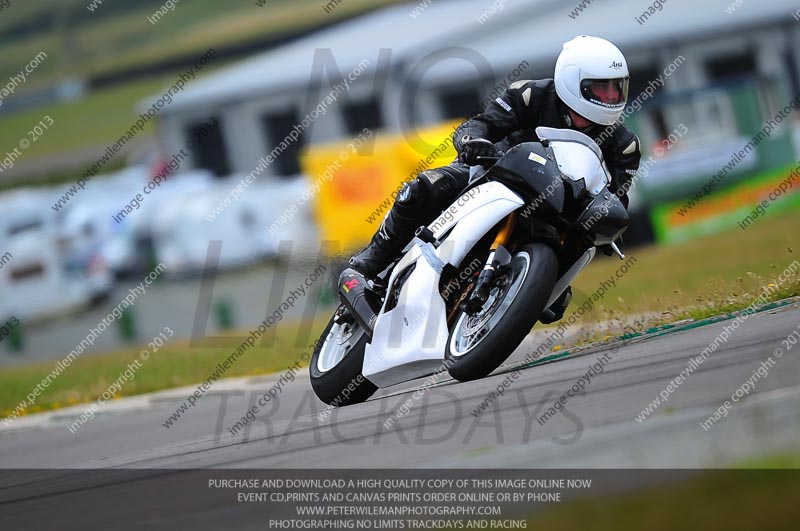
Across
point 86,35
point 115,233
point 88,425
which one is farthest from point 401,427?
point 86,35

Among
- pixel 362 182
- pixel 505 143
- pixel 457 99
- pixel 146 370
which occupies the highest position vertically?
pixel 505 143

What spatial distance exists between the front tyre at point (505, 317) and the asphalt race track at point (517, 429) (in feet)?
0.55

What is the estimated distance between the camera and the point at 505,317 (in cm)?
674

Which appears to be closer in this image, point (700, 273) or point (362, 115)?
point (700, 273)

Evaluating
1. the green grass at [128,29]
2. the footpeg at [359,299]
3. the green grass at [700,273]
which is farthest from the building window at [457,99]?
the green grass at [128,29]

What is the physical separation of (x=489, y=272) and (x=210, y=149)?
36.1 metres

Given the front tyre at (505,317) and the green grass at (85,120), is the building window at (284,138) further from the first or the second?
the front tyre at (505,317)

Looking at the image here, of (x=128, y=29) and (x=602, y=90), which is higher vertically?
(x=602, y=90)

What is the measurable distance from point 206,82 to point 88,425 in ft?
109

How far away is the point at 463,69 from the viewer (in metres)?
33.9

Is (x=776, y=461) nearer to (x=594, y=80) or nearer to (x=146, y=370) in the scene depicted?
(x=594, y=80)

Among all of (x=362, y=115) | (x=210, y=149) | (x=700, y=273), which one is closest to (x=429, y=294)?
(x=700, y=273)

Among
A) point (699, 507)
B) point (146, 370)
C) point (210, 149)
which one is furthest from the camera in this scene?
point (210, 149)

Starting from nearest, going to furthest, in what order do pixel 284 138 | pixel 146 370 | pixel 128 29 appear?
1. pixel 146 370
2. pixel 284 138
3. pixel 128 29
